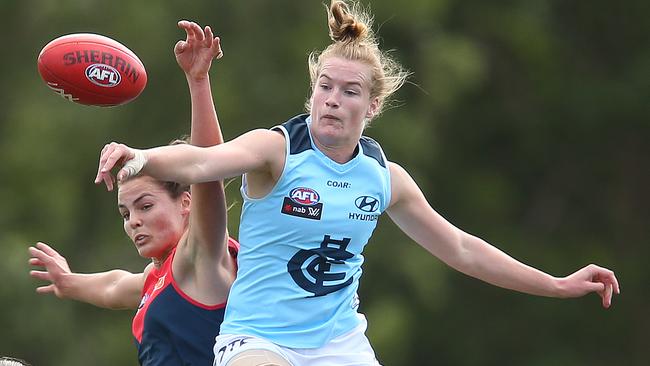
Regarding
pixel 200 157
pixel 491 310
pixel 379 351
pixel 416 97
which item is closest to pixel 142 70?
pixel 200 157

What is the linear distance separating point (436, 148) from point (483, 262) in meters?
12.5

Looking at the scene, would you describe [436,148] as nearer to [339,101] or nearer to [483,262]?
[483,262]

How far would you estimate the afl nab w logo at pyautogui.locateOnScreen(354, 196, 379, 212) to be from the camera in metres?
6.17

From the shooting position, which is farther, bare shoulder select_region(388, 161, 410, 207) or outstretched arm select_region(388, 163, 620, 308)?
outstretched arm select_region(388, 163, 620, 308)

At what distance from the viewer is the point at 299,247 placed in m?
6.07

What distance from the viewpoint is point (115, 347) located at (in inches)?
658

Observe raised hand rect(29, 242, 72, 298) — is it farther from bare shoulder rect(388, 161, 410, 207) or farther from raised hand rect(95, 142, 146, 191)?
raised hand rect(95, 142, 146, 191)

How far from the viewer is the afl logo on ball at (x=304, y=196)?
6012 mm

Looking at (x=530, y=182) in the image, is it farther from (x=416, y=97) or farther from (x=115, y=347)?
(x=115, y=347)

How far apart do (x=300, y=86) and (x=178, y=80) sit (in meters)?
1.42

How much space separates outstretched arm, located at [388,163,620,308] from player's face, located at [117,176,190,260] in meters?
0.95

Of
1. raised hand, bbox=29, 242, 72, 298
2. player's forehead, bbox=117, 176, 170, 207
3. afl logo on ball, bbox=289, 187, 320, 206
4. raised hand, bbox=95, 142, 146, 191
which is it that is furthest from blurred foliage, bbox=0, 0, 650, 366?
raised hand, bbox=95, 142, 146, 191

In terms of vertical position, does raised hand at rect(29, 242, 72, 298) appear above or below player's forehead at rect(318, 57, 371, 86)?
below

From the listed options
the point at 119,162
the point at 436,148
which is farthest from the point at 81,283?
the point at 436,148
